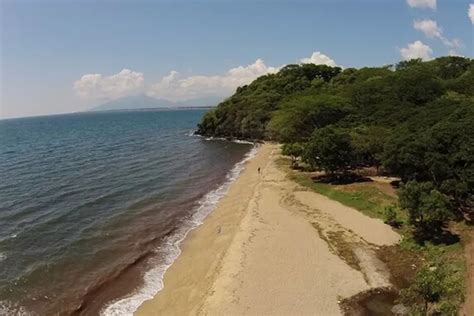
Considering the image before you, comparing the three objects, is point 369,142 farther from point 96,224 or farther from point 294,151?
point 96,224

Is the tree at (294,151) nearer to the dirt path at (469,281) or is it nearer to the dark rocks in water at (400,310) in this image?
the dirt path at (469,281)

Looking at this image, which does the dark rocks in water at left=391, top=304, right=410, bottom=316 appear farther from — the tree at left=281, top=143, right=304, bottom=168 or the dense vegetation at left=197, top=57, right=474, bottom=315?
the tree at left=281, top=143, right=304, bottom=168

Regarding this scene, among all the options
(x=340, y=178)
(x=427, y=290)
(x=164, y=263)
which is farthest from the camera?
(x=340, y=178)

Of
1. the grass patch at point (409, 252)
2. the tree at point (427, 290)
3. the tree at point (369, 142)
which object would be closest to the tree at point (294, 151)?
the tree at point (369, 142)

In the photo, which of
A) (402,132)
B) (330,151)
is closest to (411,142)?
(402,132)

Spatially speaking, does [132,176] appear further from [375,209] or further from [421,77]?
[421,77]

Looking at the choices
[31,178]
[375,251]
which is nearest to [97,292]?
[375,251]
